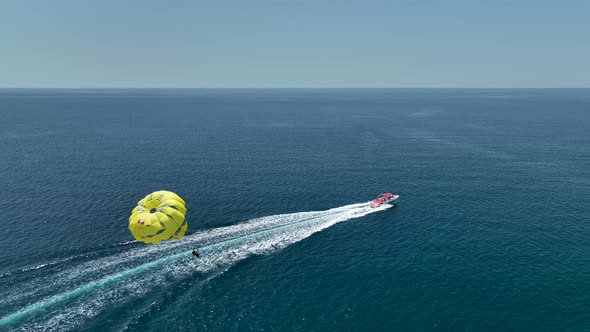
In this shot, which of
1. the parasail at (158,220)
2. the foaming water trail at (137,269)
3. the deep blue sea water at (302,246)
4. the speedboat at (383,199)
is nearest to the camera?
the foaming water trail at (137,269)

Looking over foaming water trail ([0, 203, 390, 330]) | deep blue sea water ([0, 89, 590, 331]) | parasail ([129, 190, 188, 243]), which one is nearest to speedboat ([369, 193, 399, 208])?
deep blue sea water ([0, 89, 590, 331])

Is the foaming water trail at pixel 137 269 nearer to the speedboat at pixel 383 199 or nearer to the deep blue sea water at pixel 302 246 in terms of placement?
the deep blue sea water at pixel 302 246

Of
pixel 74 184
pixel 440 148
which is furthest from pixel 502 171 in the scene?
pixel 74 184

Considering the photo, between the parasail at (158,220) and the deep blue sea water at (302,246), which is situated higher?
the parasail at (158,220)

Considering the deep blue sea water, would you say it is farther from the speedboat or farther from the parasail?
the parasail

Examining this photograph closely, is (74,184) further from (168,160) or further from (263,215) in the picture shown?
(263,215)

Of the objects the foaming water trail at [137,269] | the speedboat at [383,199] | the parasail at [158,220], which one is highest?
the parasail at [158,220]

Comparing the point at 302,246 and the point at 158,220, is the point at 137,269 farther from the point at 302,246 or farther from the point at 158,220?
the point at 302,246

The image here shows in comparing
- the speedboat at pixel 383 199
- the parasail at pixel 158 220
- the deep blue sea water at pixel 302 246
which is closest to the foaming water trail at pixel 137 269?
the deep blue sea water at pixel 302 246

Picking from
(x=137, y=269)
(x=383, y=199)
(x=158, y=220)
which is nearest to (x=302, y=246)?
(x=158, y=220)
